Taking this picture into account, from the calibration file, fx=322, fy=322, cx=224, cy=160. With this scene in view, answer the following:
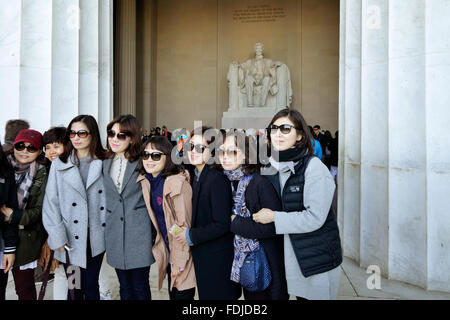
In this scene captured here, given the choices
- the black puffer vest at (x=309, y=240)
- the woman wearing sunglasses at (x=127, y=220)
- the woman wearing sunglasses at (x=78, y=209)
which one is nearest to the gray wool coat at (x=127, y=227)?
the woman wearing sunglasses at (x=127, y=220)

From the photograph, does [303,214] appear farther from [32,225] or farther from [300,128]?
[32,225]

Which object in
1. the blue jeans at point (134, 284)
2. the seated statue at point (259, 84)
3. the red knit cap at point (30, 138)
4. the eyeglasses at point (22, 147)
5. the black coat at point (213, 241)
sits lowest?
the blue jeans at point (134, 284)

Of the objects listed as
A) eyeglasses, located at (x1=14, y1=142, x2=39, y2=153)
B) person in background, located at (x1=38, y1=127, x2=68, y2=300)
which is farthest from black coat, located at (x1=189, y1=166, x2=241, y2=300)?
eyeglasses, located at (x1=14, y1=142, x2=39, y2=153)

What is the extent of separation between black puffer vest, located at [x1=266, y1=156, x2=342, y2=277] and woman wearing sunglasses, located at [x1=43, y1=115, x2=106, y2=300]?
1.51m

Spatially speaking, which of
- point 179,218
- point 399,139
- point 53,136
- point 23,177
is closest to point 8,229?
point 23,177

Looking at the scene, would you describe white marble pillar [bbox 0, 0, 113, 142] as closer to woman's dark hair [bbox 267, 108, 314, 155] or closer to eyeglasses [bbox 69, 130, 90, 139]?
eyeglasses [bbox 69, 130, 90, 139]

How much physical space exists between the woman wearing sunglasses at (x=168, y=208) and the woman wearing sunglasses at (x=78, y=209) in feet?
1.40

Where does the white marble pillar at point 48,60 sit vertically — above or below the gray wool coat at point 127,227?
above

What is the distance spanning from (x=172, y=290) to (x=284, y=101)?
1035 centimetres

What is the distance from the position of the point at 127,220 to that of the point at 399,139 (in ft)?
10.6

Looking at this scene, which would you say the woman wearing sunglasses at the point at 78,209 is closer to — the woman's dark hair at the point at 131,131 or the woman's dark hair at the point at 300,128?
the woman's dark hair at the point at 131,131

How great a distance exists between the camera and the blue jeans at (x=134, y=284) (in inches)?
101

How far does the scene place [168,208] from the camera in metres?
2.45
